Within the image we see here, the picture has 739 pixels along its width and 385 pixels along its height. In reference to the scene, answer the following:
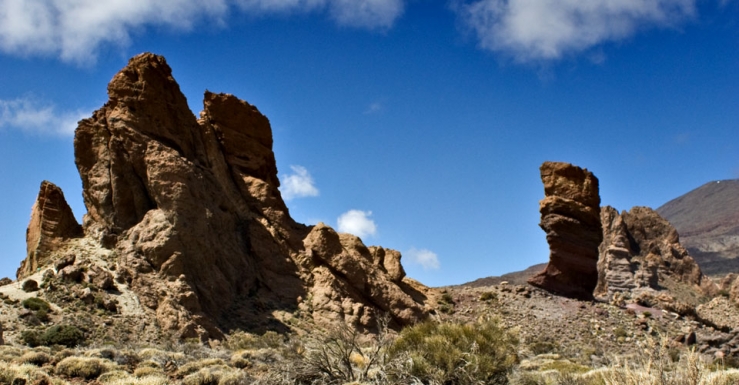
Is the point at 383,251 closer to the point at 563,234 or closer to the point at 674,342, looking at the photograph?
the point at 563,234

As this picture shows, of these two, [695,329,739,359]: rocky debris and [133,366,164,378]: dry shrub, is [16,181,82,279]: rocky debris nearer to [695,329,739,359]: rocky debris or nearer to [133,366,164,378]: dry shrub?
[133,366,164,378]: dry shrub

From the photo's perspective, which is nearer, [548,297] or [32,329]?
[32,329]

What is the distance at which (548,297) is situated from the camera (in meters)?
42.5

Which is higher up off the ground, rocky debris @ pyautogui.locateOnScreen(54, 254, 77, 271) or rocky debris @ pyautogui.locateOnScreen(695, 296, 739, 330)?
rocky debris @ pyautogui.locateOnScreen(54, 254, 77, 271)

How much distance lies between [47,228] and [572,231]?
33.4m

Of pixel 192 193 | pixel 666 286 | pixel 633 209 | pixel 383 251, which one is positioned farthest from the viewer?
pixel 633 209

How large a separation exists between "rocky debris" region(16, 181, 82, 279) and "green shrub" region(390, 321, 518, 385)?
72.8 feet

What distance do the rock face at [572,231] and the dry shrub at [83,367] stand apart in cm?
3417

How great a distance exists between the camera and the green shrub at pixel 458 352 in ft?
43.1

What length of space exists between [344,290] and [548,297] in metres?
16.7

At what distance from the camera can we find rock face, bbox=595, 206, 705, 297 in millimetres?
67562

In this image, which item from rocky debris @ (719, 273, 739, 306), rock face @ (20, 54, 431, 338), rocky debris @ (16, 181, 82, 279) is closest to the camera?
rock face @ (20, 54, 431, 338)

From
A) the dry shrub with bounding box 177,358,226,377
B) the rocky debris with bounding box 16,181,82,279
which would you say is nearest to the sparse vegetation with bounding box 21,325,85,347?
the dry shrub with bounding box 177,358,226,377

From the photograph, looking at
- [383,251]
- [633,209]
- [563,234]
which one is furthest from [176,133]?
[633,209]
